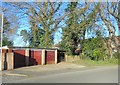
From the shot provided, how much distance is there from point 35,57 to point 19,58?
4.06 metres

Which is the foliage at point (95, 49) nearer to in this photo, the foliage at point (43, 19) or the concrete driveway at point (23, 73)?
the foliage at point (43, 19)

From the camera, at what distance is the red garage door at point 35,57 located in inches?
1301

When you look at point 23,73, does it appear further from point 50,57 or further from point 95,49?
point 95,49

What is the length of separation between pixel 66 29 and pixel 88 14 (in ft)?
14.0

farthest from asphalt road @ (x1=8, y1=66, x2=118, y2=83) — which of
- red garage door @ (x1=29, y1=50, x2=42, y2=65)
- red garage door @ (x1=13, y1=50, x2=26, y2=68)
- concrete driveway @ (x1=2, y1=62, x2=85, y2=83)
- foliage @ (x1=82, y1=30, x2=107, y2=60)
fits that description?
foliage @ (x1=82, y1=30, x2=107, y2=60)

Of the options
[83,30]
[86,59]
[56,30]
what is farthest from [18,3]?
[86,59]

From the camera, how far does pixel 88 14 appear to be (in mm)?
42719

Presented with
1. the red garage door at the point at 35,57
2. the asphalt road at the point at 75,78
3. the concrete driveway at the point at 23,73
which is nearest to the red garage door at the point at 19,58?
the red garage door at the point at 35,57

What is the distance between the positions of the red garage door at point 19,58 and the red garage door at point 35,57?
172 cm

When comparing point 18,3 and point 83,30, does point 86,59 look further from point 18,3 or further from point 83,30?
point 18,3

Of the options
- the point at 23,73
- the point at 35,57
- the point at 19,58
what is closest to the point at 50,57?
the point at 35,57

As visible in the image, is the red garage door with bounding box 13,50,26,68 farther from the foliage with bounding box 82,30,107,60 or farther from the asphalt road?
the foliage with bounding box 82,30,107,60

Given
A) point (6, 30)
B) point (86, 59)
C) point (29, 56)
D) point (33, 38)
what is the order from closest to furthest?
point (29, 56) < point (86, 59) < point (33, 38) < point (6, 30)

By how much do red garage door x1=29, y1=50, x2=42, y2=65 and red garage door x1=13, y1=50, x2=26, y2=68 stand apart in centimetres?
172
